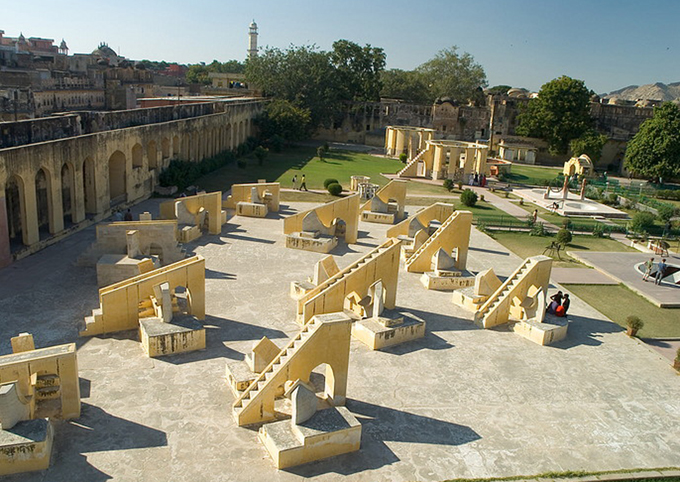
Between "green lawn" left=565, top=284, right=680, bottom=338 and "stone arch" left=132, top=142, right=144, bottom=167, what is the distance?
2040cm

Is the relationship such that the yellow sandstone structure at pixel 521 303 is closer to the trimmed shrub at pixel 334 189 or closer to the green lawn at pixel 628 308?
the green lawn at pixel 628 308

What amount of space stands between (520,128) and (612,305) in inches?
1555

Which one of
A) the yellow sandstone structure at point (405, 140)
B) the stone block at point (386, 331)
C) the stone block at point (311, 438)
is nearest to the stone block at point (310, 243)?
the stone block at point (386, 331)

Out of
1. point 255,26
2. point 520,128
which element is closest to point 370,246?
point 520,128

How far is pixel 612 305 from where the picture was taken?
1866cm

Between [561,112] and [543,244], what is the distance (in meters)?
31.3

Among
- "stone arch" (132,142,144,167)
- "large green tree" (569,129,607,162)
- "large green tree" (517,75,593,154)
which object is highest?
"large green tree" (517,75,593,154)

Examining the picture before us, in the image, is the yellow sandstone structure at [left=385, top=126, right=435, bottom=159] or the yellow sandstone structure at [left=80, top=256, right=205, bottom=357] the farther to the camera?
the yellow sandstone structure at [left=385, top=126, right=435, bottom=159]

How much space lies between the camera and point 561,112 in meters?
52.4

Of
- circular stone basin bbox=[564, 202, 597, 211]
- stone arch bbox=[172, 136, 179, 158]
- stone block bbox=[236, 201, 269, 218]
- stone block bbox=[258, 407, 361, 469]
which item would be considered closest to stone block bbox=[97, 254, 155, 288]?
stone block bbox=[258, 407, 361, 469]

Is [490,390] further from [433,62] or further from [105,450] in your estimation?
[433,62]

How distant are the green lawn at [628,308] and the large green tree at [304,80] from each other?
4021 cm

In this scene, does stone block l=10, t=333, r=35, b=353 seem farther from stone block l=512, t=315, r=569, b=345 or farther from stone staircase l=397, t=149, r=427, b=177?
stone staircase l=397, t=149, r=427, b=177

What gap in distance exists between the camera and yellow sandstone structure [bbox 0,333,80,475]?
9.07 meters
